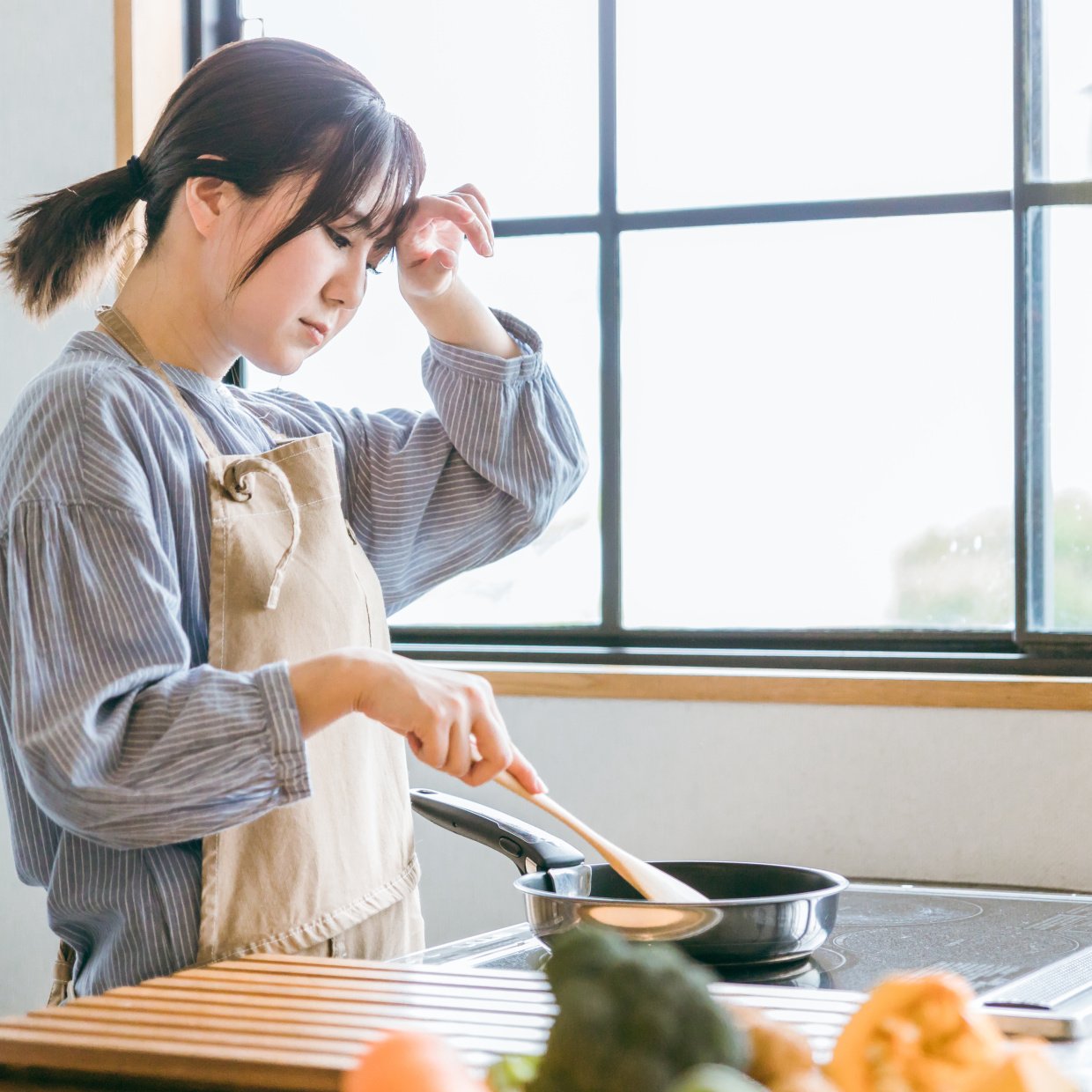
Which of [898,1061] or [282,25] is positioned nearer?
[898,1061]

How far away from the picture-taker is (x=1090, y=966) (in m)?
0.94

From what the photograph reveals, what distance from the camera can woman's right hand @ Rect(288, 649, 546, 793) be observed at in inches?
34.8

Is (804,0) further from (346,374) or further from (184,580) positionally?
(184,580)

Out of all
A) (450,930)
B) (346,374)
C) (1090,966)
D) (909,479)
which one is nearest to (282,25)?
(346,374)

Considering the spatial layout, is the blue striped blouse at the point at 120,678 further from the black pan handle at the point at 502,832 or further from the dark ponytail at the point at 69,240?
the black pan handle at the point at 502,832

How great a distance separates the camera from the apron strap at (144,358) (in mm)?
1062

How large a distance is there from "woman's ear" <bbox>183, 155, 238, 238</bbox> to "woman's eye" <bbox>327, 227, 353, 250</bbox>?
8cm

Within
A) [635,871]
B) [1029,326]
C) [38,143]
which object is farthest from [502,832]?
[38,143]

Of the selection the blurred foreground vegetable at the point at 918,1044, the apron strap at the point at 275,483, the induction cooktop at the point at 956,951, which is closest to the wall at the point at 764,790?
the induction cooktop at the point at 956,951

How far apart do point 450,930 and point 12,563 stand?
119cm

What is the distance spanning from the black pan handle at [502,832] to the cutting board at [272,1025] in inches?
7.1

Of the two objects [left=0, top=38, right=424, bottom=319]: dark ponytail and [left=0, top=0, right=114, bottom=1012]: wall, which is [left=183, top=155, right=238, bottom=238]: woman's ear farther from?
[left=0, top=0, right=114, bottom=1012]: wall

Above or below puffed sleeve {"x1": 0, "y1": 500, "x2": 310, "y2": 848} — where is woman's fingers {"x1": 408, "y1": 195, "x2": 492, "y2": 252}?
above

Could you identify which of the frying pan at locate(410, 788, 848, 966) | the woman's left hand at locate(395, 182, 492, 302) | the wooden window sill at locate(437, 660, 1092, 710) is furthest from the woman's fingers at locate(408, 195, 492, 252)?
the wooden window sill at locate(437, 660, 1092, 710)
